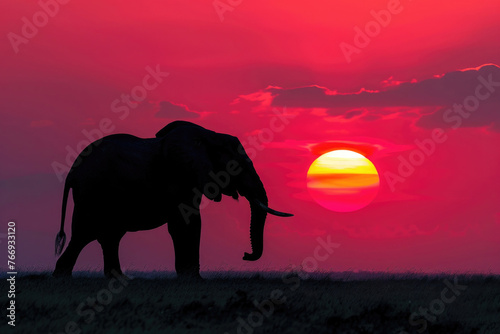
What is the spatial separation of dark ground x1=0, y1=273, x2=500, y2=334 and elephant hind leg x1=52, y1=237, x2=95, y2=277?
1.63m

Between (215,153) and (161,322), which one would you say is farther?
(215,153)

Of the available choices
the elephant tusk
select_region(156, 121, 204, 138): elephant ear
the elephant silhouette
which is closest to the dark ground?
the elephant silhouette

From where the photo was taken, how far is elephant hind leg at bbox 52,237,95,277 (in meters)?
25.8

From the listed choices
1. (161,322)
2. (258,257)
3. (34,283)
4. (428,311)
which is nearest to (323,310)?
(428,311)

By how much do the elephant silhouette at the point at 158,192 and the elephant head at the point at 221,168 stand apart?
0.03m

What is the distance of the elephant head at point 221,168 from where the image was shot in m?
25.8

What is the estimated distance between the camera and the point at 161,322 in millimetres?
17625

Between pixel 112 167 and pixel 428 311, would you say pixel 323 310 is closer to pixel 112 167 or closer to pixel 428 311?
pixel 428 311

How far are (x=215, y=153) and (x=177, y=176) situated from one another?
146 centimetres

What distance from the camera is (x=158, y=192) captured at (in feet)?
86.0

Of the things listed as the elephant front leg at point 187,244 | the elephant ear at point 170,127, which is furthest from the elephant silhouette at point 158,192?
the elephant ear at point 170,127

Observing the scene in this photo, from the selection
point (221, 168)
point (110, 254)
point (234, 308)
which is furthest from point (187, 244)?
point (234, 308)

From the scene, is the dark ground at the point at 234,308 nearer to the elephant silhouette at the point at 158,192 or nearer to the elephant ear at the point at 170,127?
the elephant silhouette at the point at 158,192

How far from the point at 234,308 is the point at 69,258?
29.6 ft
